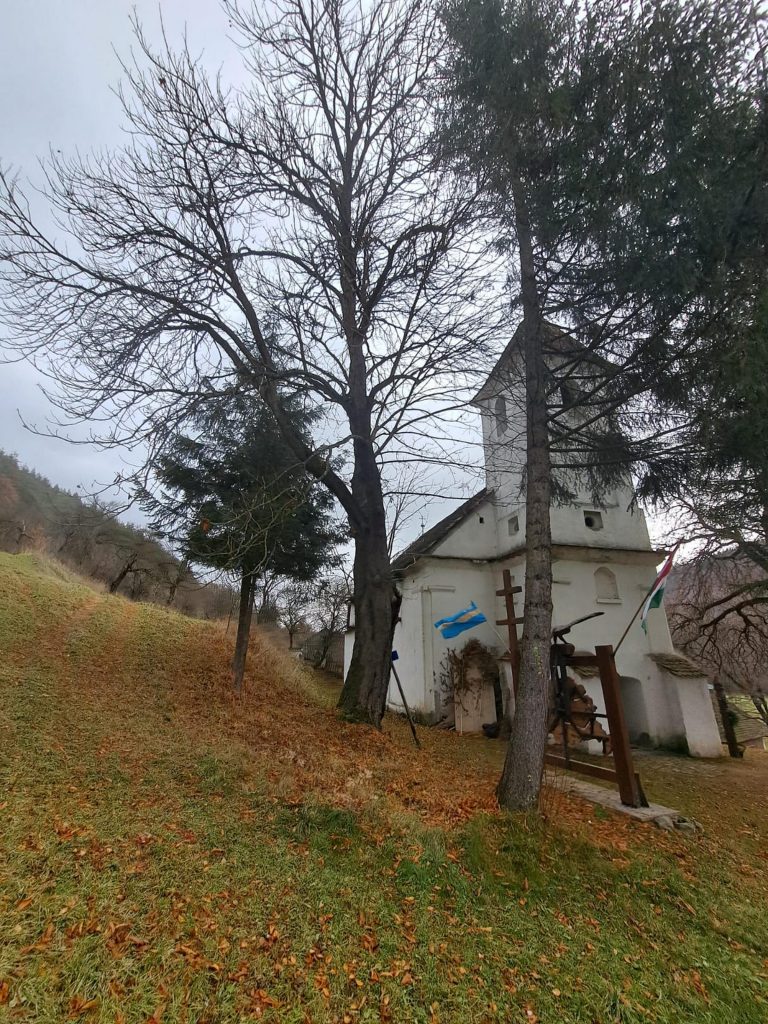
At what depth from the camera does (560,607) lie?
1312 cm

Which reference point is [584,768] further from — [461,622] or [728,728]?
[728,728]

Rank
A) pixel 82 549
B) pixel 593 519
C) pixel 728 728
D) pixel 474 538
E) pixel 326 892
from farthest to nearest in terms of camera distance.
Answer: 1. pixel 82 549
2. pixel 474 538
3. pixel 593 519
4. pixel 728 728
5. pixel 326 892

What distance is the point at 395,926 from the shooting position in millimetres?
3223

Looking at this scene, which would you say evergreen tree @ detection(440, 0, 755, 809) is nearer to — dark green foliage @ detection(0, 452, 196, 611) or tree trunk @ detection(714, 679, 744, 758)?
tree trunk @ detection(714, 679, 744, 758)

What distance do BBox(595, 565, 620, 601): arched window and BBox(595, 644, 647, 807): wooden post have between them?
7382 mm

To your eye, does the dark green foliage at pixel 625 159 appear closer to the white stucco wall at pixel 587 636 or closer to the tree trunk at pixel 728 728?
the white stucco wall at pixel 587 636

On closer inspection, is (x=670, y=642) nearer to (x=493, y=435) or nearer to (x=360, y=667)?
(x=493, y=435)

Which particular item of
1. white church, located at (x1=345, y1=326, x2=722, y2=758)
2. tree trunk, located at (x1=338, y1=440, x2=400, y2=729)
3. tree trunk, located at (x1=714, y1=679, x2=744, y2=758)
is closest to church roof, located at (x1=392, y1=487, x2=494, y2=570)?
white church, located at (x1=345, y1=326, x2=722, y2=758)

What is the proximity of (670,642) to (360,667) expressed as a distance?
10.2m

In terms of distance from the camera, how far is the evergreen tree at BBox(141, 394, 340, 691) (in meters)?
7.89

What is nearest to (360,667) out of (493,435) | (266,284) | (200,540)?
(200,540)

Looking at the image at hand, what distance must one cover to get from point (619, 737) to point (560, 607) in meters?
6.89

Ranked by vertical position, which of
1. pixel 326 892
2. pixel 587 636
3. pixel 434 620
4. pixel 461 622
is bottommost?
pixel 326 892

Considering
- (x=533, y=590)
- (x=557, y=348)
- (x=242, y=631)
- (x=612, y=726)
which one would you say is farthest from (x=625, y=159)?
(x=242, y=631)
